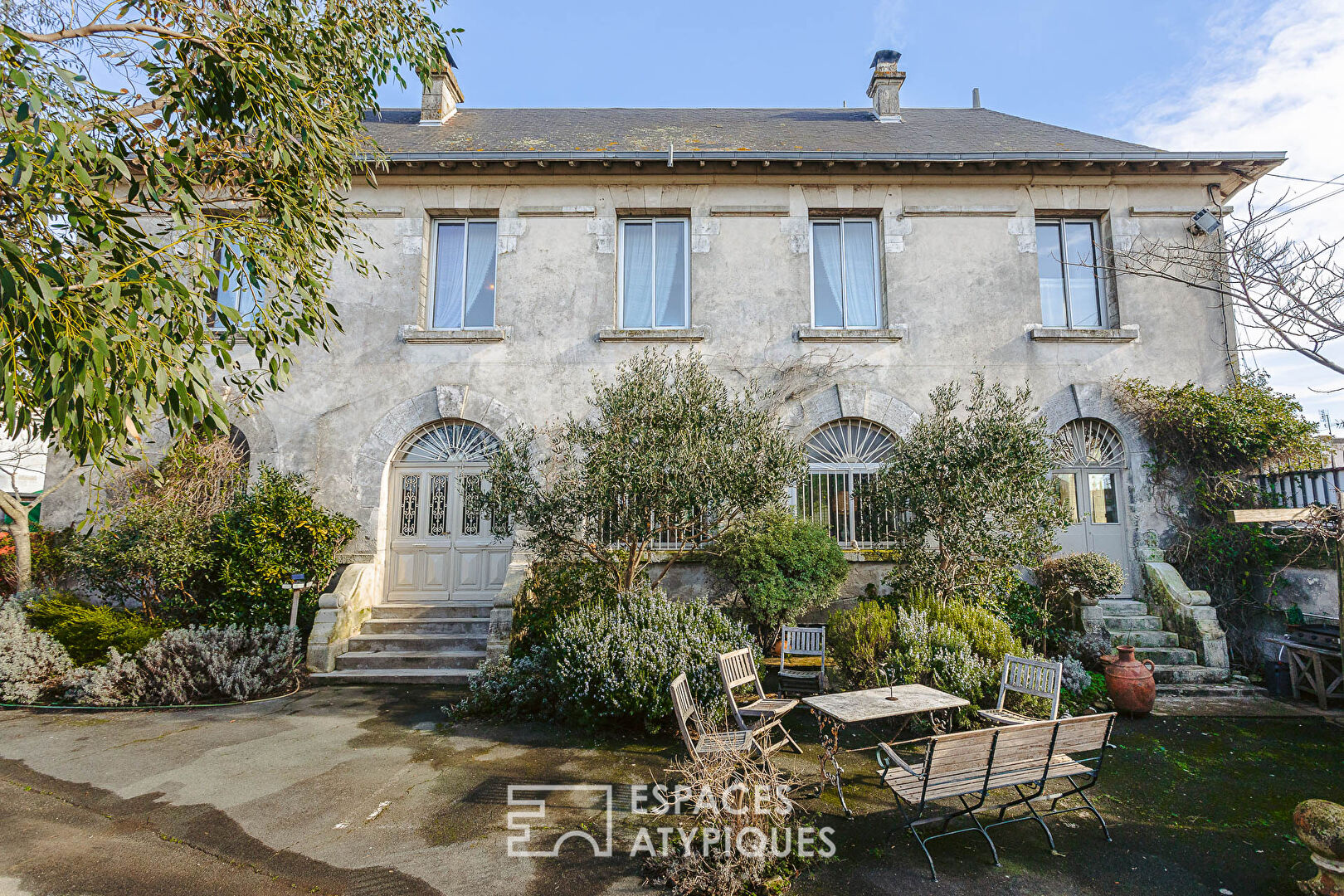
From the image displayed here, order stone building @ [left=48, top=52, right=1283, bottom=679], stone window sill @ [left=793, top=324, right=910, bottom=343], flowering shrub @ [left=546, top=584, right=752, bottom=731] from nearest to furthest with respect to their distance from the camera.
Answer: flowering shrub @ [left=546, top=584, right=752, bottom=731] → stone building @ [left=48, top=52, right=1283, bottom=679] → stone window sill @ [left=793, top=324, right=910, bottom=343]

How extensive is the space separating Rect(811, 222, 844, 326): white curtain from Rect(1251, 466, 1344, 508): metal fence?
5.53 metres

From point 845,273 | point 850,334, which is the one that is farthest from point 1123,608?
point 845,273

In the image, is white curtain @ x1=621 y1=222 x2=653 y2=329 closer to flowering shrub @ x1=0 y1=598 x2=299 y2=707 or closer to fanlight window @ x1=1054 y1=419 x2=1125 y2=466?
fanlight window @ x1=1054 y1=419 x2=1125 y2=466

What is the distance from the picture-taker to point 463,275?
1001 centimetres

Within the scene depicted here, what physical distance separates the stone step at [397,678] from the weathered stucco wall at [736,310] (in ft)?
6.57

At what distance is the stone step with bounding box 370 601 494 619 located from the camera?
8852 mm

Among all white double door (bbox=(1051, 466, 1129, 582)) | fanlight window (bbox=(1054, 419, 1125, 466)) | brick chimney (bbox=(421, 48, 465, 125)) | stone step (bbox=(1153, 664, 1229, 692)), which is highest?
brick chimney (bbox=(421, 48, 465, 125))

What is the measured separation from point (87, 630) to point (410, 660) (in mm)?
3502

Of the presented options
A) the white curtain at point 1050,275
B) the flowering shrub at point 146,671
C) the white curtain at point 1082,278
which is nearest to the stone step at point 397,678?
the flowering shrub at point 146,671

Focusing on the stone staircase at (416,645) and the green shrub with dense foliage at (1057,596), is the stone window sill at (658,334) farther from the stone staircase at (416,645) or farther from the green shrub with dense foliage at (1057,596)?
the green shrub with dense foliage at (1057,596)

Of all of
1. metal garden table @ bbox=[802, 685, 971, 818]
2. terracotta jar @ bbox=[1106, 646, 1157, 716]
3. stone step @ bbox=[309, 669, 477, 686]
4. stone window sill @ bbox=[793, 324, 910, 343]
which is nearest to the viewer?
metal garden table @ bbox=[802, 685, 971, 818]

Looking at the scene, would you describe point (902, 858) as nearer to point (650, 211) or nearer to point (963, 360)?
point (963, 360)

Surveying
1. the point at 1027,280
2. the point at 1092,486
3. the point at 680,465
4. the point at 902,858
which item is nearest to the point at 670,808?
the point at 902,858

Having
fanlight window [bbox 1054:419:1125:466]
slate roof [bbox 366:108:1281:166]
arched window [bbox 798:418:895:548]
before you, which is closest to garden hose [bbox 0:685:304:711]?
arched window [bbox 798:418:895:548]
